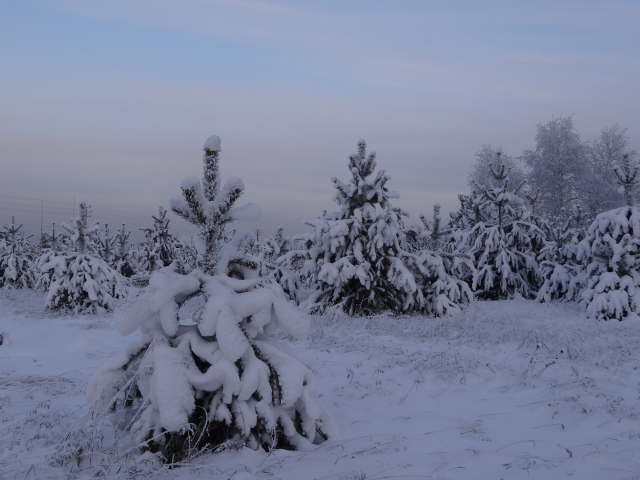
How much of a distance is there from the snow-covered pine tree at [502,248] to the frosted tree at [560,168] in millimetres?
18105

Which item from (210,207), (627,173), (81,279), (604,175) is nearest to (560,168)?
(604,175)

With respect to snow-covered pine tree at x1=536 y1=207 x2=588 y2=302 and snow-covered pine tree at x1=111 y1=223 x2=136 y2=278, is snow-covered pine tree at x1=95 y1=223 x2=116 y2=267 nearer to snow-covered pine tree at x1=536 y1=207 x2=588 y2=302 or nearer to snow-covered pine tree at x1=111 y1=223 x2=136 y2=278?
snow-covered pine tree at x1=111 y1=223 x2=136 y2=278

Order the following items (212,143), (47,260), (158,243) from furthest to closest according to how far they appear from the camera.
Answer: (158,243) → (47,260) → (212,143)

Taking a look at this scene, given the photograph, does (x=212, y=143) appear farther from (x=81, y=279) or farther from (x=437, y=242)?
(x=81, y=279)

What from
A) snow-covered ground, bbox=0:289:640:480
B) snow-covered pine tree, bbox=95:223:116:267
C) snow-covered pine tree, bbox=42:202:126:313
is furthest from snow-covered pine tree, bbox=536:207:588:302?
snow-covered pine tree, bbox=95:223:116:267

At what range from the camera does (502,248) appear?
52.0ft

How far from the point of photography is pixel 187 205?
11.3ft

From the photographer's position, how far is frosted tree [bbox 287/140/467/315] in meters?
10.2

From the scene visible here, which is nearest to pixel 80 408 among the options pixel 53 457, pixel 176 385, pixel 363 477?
pixel 53 457

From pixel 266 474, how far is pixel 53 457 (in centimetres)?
126

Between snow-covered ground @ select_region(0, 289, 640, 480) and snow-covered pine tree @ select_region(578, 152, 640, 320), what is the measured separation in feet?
8.96

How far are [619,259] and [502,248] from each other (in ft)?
18.2

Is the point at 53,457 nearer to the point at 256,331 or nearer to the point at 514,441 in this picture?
the point at 256,331

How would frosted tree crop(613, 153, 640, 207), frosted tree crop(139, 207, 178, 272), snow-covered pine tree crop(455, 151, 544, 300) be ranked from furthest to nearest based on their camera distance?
frosted tree crop(139, 207, 178, 272), snow-covered pine tree crop(455, 151, 544, 300), frosted tree crop(613, 153, 640, 207)
